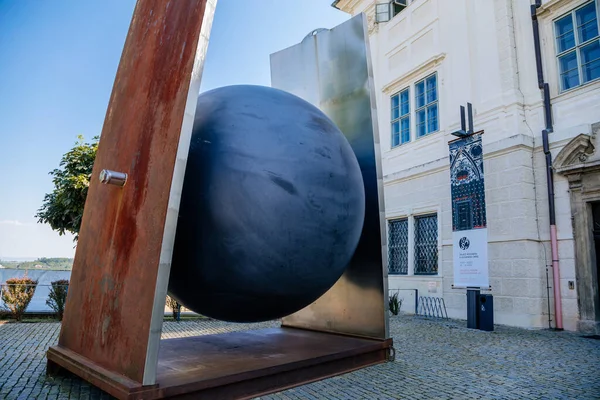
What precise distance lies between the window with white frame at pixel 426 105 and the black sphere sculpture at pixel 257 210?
11008 mm

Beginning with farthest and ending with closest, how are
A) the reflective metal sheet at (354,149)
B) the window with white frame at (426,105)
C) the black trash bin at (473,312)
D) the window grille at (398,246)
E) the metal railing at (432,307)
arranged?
1. the window grille at (398,246)
2. the window with white frame at (426,105)
3. the metal railing at (432,307)
4. the black trash bin at (473,312)
5. the reflective metal sheet at (354,149)

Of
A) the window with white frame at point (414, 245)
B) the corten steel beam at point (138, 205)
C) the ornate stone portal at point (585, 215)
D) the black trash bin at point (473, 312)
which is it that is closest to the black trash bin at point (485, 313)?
the black trash bin at point (473, 312)

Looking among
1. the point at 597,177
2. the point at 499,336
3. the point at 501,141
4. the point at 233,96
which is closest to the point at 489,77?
the point at 501,141

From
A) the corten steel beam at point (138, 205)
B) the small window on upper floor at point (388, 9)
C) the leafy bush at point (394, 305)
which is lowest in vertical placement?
the leafy bush at point (394, 305)

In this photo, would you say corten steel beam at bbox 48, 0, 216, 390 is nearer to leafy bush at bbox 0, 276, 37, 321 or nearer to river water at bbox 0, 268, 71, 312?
leafy bush at bbox 0, 276, 37, 321

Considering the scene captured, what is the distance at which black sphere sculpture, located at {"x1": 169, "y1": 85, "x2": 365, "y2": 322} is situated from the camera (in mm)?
3693

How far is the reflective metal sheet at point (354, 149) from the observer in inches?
221

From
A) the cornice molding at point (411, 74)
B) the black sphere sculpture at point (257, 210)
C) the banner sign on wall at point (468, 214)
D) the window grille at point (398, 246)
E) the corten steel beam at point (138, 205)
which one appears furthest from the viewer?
A: the window grille at point (398, 246)

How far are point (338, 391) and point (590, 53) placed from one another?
35.9 ft

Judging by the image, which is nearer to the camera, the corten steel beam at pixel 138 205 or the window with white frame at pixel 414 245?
the corten steel beam at pixel 138 205

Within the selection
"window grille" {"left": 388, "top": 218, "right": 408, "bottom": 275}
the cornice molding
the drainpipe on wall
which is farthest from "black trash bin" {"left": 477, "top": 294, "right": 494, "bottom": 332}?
the cornice molding

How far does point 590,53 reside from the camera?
10.5 meters

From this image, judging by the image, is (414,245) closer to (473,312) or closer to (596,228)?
(473,312)

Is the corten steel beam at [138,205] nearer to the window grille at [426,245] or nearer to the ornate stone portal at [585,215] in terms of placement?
the ornate stone portal at [585,215]
